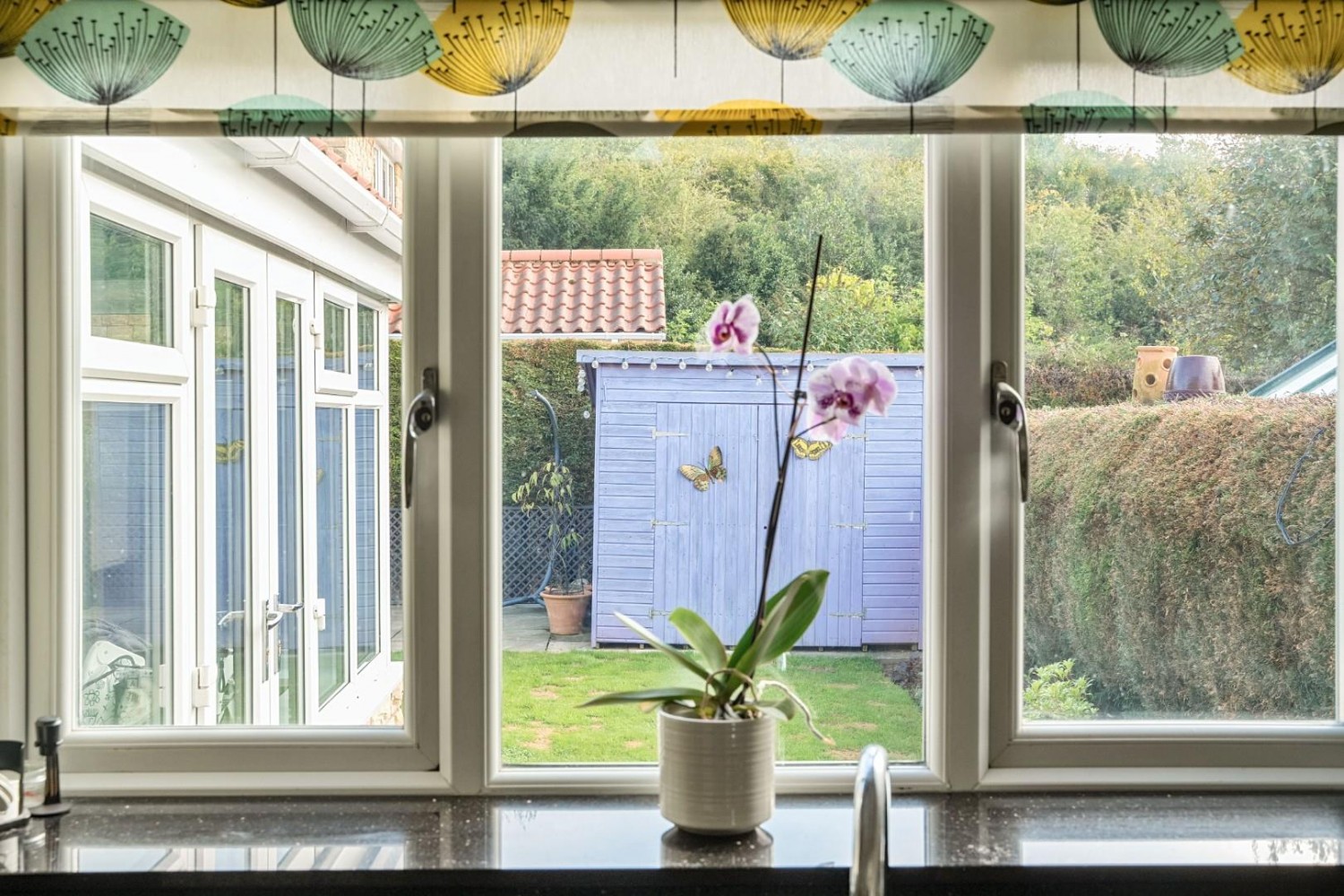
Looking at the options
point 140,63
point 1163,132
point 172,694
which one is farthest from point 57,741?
point 1163,132

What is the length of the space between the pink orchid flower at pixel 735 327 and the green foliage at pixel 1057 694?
651 mm

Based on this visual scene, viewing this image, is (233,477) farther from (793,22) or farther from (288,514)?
(793,22)

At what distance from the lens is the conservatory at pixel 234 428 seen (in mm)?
1574

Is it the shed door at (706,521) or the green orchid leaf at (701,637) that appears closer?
the green orchid leaf at (701,637)

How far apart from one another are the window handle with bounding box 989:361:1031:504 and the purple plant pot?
0.71 ft

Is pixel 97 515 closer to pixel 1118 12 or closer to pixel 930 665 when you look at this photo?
pixel 930 665

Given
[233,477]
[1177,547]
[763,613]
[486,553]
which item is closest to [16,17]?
[233,477]

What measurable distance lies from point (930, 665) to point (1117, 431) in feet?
1.41

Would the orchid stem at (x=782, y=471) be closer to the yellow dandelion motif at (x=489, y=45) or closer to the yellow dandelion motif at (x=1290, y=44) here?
the yellow dandelion motif at (x=489, y=45)

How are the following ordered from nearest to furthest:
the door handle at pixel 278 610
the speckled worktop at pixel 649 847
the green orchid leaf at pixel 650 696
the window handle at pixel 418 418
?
the speckled worktop at pixel 649 847 → the green orchid leaf at pixel 650 696 → the window handle at pixel 418 418 → the door handle at pixel 278 610

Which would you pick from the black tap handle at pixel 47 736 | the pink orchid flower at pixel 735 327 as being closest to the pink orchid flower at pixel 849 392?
the pink orchid flower at pixel 735 327

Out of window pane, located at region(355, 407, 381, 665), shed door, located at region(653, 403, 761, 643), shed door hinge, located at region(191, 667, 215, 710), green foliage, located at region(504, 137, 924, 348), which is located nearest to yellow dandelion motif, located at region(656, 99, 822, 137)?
green foliage, located at region(504, 137, 924, 348)

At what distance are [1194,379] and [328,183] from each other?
1.27 meters

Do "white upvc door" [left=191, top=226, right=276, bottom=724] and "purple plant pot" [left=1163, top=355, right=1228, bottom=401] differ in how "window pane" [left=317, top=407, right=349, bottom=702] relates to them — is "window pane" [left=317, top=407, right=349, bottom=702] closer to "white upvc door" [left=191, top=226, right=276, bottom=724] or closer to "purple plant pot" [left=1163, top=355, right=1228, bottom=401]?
"white upvc door" [left=191, top=226, right=276, bottom=724]
